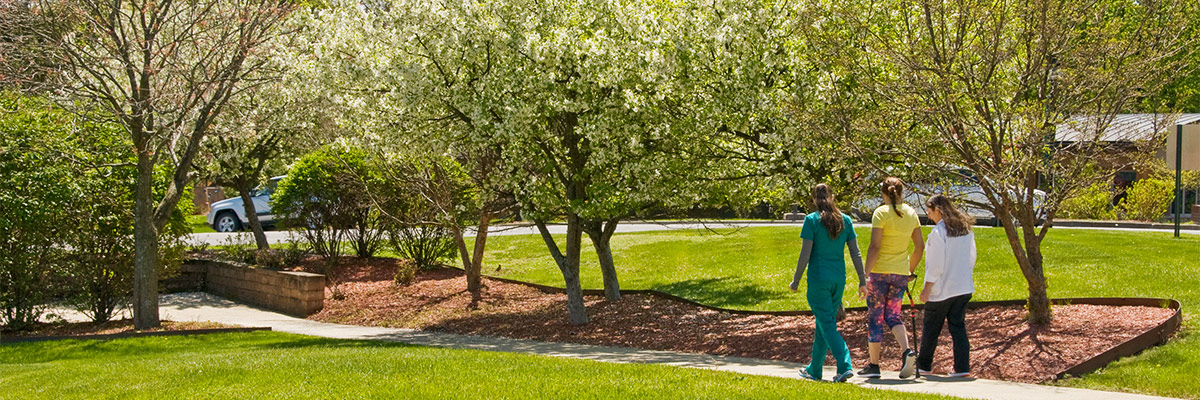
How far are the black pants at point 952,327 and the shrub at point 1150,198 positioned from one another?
23.0 meters

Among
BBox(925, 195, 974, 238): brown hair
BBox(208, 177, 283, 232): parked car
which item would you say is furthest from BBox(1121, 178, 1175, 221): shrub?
BBox(208, 177, 283, 232): parked car

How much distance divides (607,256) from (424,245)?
564 centimetres

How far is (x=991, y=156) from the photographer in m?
10.5

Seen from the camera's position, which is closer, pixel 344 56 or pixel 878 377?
pixel 878 377

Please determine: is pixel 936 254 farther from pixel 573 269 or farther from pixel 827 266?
pixel 573 269

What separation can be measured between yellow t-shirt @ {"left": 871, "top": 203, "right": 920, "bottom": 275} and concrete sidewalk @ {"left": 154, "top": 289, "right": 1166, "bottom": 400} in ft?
3.07

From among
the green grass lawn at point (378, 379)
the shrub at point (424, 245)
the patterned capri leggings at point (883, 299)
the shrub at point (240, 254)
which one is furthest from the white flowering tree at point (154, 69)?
the patterned capri leggings at point (883, 299)

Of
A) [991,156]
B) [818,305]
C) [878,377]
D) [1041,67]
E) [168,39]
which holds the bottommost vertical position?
[878,377]

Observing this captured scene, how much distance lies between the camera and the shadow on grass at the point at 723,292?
596 inches

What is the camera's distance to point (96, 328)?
14.4 metres

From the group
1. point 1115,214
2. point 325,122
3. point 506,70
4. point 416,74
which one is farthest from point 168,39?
point 1115,214

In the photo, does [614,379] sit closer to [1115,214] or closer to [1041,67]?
[1041,67]

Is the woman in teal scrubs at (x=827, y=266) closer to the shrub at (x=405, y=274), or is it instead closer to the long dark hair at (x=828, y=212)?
the long dark hair at (x=828, y=212)

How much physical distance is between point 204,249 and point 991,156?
50.5 ft
